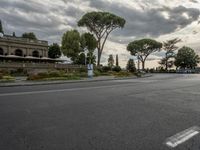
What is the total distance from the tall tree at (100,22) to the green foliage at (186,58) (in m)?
39.5

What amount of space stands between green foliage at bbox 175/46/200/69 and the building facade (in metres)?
49.2

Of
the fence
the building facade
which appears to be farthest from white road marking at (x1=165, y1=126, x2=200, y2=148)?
the building facade

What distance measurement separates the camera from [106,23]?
159 feet

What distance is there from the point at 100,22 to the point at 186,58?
4513 cm

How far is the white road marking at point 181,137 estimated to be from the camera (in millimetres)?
3502

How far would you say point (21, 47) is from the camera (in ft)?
187

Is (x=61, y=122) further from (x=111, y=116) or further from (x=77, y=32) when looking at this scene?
(x=77, y=32)

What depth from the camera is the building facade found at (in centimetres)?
5353

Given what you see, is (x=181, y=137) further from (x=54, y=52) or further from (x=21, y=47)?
(x=54, y=52)

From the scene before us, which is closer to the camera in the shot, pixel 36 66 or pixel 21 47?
pixel 36 66

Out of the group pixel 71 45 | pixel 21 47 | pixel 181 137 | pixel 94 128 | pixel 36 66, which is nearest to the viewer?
pixel 181 137

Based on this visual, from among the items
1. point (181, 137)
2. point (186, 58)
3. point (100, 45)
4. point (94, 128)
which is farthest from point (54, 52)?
point (181, 137)

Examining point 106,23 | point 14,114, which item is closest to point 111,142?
point 14,114

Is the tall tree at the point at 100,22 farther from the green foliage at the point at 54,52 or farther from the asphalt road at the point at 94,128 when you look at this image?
the asphalt road at the point at 94,128
